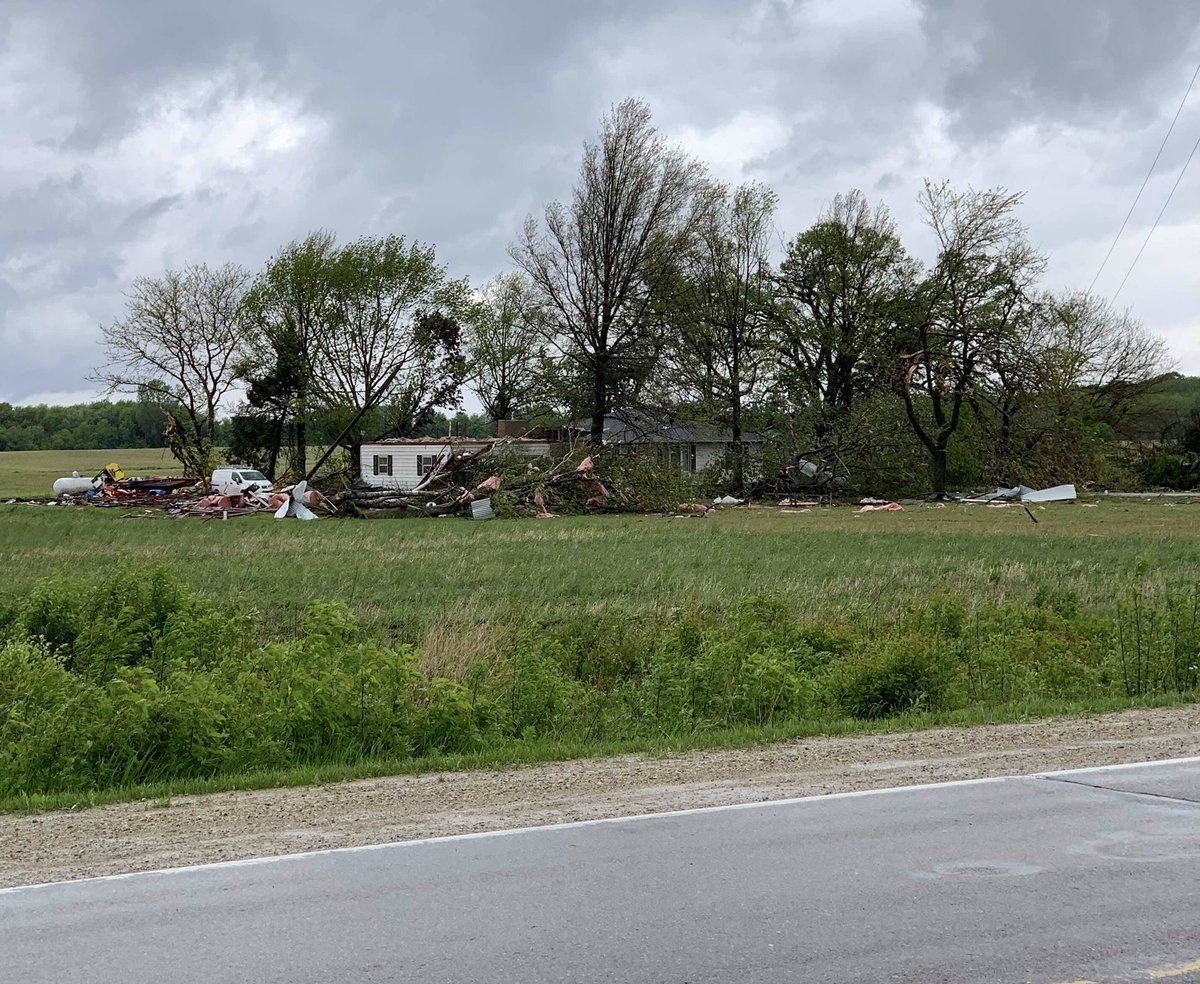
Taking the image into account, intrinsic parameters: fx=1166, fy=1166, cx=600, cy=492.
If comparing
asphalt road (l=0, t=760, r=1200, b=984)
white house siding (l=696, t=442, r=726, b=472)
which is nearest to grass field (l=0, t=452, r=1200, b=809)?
asphalt road (l=0, t=760, r=1200, b=984)

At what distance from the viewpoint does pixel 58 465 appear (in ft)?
356

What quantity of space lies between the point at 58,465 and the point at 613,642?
344ft

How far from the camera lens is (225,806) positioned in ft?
29.0

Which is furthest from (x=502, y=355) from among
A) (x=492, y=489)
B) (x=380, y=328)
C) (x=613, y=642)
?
(x=613, y=642)

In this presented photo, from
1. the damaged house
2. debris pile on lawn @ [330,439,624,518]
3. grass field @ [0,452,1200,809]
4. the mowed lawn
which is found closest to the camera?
grass field @ [0,452,1200,809]

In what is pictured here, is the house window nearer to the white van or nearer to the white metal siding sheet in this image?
the white metal siding sheet

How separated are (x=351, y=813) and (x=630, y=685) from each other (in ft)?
21.7

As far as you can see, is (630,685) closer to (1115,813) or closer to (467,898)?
(1115,813)

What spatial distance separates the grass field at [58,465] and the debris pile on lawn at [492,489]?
95.0 ft

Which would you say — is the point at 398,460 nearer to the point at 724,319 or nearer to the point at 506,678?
the point at 724,319

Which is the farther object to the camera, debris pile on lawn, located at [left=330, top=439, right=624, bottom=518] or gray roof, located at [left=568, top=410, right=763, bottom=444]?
gray roof, located at [left=568, top=410, right=763, bottom=444]

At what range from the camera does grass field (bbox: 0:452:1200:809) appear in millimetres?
11180

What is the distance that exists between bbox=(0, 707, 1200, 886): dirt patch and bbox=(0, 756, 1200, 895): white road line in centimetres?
13

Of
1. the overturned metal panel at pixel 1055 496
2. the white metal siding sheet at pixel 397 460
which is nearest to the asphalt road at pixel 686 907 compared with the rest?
the overturned metal panel at pixel 1055 496
